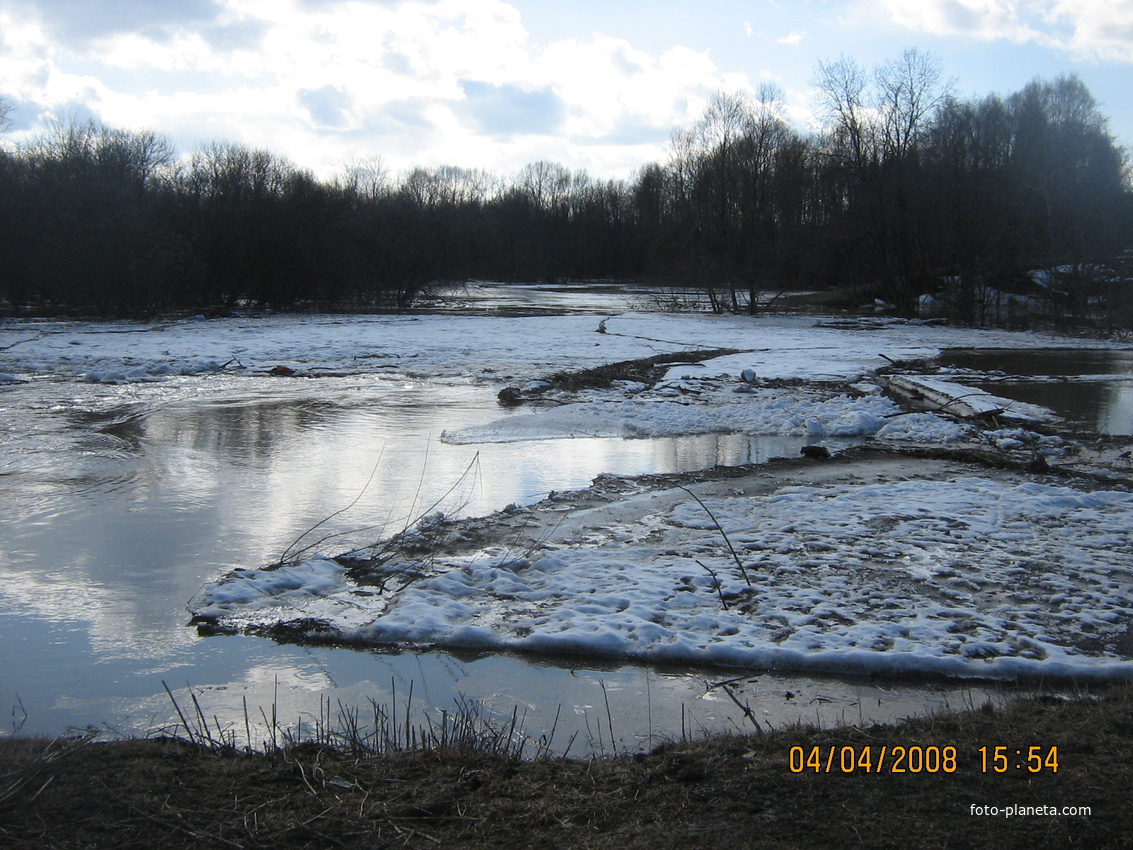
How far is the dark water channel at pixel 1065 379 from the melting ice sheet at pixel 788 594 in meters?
6.50

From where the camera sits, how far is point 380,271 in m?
46.0

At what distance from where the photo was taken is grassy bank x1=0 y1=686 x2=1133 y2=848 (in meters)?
2.96

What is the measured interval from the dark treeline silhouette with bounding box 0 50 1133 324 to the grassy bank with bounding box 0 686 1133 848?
30972 mm

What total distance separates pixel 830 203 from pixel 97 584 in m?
46.7

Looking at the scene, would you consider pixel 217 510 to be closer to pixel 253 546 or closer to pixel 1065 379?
pixel 253 546

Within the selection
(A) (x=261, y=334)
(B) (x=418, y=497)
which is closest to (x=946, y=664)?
(B) (x=418, y=497)

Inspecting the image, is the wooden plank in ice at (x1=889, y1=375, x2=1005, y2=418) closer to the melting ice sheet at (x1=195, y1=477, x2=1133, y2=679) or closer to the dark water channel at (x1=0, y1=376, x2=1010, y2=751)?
the dark water channel at (x1=0, y1=376, x2=1010, y2=751)

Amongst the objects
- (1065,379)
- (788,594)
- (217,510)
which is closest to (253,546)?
(217,510)

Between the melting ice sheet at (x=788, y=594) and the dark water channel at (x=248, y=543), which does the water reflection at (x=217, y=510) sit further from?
the melting ice sheet at (x=788, y=594)

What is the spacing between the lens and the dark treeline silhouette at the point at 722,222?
3453 centimetres

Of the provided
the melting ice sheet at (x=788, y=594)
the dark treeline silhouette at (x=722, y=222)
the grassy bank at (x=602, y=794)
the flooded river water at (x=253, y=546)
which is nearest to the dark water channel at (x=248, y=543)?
the flooded river water at (x=253, y=546)

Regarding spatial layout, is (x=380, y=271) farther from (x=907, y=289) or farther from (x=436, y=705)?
(x=436, y=705)

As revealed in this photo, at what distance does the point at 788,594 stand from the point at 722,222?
34.9 metres
